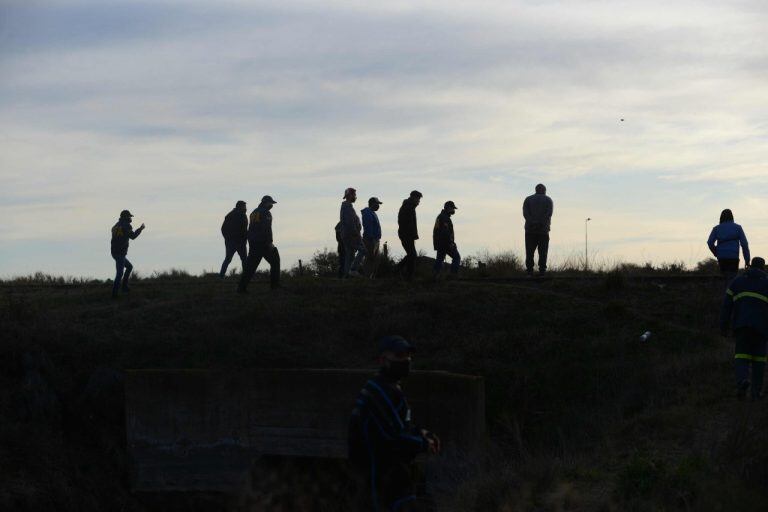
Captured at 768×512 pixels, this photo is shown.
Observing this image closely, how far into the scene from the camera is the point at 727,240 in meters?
19.3

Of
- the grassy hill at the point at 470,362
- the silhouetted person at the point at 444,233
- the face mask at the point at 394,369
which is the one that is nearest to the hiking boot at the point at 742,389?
the grassy hill at the point at 470,362

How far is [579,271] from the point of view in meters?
26.9

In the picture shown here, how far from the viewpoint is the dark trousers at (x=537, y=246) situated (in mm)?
24050

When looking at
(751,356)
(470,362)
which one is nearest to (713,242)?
(470,362)

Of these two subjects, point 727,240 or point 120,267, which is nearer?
point 727,240

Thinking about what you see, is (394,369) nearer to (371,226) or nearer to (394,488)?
(394,488)

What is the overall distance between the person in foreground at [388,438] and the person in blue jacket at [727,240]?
11.9 meters

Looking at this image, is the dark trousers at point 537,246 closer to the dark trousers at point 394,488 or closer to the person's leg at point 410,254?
the person's leg at point 410,254

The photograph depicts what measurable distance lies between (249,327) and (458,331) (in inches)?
148

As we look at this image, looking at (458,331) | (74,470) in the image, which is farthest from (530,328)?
(74,470)

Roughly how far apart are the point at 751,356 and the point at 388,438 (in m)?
7.29

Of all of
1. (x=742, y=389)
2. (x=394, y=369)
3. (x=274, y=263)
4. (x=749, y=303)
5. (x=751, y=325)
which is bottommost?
(x=742, y=389)

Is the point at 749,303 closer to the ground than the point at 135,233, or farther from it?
closer to the ground

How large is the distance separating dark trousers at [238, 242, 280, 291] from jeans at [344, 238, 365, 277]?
169 centimetres
